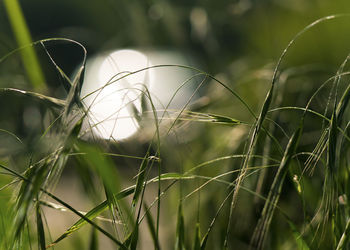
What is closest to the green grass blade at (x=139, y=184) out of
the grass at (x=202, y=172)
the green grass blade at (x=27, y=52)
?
the grass at (x=202, y=172)

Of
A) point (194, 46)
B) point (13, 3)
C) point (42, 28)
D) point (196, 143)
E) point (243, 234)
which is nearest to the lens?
point (13, 3)

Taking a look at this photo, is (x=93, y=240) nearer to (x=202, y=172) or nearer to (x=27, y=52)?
(x=27, y=52)

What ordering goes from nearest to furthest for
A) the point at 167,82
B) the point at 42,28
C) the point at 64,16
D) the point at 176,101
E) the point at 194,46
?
the point at 194,46
the point at 176,101
the point at 167,82
the point at 42,28
the point at 64,16

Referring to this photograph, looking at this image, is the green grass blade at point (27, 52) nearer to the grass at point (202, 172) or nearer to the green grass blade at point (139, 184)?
the grass at point (202, 172)

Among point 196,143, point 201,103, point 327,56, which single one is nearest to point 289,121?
point 201,103

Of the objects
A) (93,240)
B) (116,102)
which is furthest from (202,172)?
(93,240)

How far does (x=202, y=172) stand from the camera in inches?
59.6

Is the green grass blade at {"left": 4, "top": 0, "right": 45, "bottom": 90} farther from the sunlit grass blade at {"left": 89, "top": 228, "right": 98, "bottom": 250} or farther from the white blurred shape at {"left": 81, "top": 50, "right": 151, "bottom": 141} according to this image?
the sunlit grass blade at {"left": 89, "top": 228, "right": 98, "bottom": 250}

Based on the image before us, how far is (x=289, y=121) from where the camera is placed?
107cm

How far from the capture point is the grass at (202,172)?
0.51 m

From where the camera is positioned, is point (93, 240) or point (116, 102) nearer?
point (93, 240)

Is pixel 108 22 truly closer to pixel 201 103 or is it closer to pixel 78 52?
pixel 78 52

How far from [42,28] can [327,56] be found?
135 inches

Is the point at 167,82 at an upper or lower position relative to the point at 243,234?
upper
